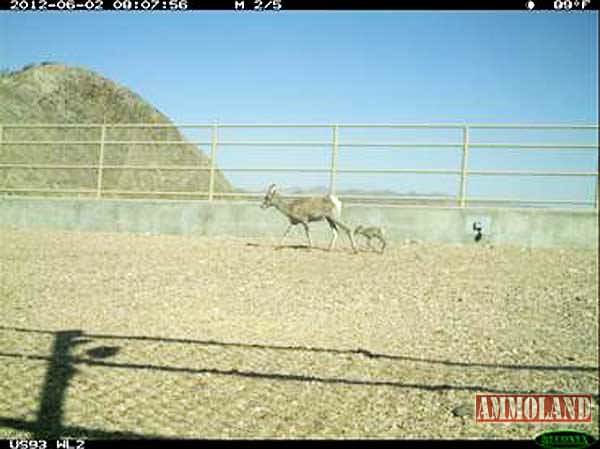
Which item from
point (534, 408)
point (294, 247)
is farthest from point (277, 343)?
point (294, 247)

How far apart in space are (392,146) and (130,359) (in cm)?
707

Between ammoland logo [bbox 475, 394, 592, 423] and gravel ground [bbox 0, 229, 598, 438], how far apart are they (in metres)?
0.05

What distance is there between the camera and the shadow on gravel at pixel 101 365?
7.71ft

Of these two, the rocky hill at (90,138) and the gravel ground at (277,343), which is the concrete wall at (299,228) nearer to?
the rocky hill at (90,138)

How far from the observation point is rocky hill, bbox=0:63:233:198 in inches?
248

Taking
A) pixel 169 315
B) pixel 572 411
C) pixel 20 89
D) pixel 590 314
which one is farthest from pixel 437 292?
pixel 20 89

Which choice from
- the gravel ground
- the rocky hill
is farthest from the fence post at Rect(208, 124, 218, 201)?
the gravel ground

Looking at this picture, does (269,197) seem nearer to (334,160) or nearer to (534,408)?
(334,160)

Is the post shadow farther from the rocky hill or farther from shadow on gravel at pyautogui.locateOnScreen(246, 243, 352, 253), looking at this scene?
shadow on gravel at pyautogui.locateOnScreen(246, 243, 352, 253)

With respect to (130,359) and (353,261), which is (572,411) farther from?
(353,261)

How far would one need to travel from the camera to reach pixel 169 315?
416cm

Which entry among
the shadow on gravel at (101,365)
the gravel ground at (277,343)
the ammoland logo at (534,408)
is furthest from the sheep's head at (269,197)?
the ammoland logo at (534,408)

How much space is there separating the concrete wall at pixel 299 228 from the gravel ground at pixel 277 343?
1646 mm

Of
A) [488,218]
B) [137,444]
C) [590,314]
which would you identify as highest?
[488,218]
